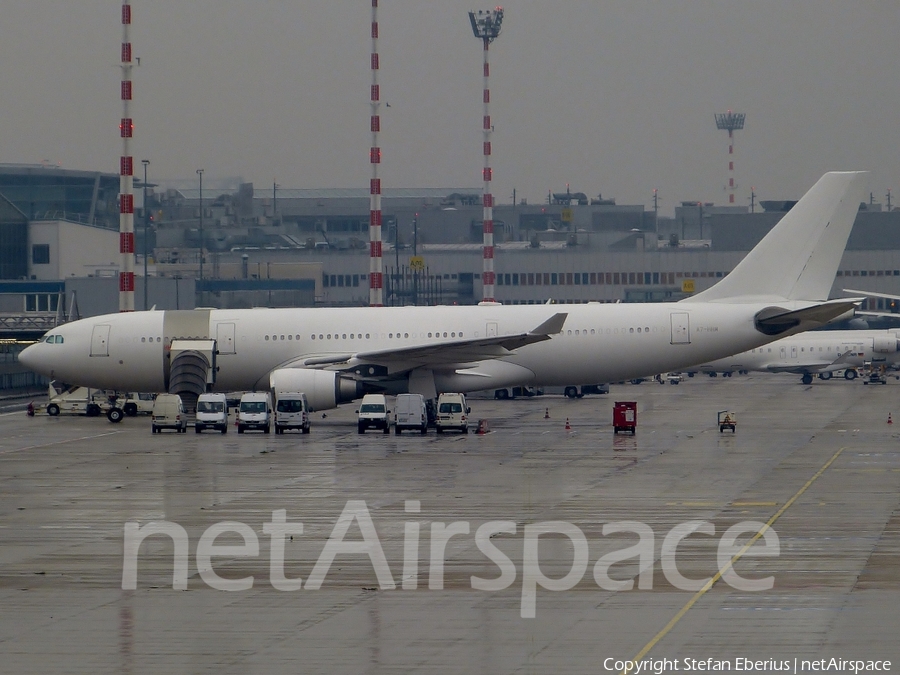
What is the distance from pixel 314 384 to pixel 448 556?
91.4 feet

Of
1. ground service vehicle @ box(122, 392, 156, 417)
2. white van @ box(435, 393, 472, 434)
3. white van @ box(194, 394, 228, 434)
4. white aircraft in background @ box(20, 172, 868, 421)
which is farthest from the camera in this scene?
ground service vehicle @ box(122, 392, 156, 417)

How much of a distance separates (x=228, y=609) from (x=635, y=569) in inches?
281

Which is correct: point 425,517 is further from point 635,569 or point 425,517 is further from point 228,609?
point 228,609

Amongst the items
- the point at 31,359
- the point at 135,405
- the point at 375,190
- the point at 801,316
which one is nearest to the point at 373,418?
the point at 135,405

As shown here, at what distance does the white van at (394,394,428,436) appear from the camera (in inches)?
1966

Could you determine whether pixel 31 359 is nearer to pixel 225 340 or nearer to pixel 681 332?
pixel 225 340

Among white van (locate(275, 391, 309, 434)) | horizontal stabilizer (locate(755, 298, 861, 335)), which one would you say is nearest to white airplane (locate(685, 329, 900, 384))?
horizontal stabilizer (locate(755, 298, 861, 335))

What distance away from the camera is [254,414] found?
5100 centimetres

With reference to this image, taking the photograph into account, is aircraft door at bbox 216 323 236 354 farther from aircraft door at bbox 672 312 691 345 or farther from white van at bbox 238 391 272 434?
aircraft door at bbox 672 312 691 345

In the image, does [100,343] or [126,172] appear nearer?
[100,343]

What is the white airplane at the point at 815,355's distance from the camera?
86062 millimetres

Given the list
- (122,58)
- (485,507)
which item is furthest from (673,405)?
(485,507)

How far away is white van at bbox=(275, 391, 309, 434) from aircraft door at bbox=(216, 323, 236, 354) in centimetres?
562

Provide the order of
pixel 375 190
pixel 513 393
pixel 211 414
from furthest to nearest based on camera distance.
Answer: pixel 375 190 → pixel 513 393 → pixel 211 414
